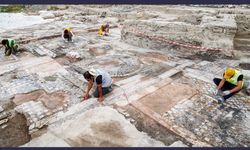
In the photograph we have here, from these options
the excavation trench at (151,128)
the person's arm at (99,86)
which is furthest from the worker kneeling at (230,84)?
the person's arm at (99,86)

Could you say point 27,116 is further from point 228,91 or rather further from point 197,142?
point 228,91

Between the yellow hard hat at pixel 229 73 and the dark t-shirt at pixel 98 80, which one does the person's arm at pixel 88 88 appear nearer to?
the dark t-shirt at pixel 98 80

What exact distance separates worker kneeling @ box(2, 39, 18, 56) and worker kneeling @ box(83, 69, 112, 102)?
551 cm

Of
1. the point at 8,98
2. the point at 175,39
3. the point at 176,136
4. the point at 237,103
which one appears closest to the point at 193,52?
the point at 175,39

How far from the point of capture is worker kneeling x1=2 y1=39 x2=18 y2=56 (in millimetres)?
9805

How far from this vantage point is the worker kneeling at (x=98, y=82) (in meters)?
6.05

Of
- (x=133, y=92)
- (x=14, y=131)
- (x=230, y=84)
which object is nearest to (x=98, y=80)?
(x=133, y=92)

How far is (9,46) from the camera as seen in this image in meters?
9.95

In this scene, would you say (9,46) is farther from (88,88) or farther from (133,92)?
(133,92)

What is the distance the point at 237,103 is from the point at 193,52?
4247 millimetres

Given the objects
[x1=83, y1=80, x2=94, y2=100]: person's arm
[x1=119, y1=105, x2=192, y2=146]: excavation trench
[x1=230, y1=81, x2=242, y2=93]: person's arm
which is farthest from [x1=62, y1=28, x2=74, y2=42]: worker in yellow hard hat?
[x1=230, y1=81, x2=242, y2=93]: person's arm

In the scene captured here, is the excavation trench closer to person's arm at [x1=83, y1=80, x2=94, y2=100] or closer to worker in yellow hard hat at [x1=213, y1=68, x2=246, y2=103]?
person's arm at [x1=83, y1=80, x2=94, y2=100]

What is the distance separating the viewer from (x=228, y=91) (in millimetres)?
5988

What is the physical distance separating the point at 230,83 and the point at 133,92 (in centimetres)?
265
